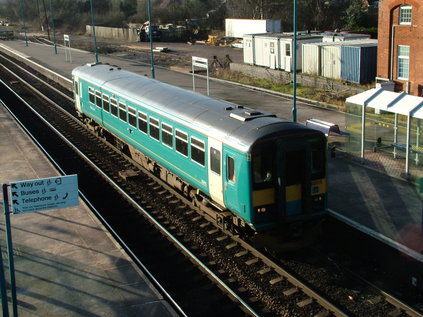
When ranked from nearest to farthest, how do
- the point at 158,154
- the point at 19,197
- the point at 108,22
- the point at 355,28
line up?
the point at 19,197 < the point at 158,154 < the point at 355,28 < the point at 108,22

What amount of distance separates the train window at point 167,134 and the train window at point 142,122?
54.9 inches

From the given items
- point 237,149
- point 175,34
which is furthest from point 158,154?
point 175,34

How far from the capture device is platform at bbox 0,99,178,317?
378 inches

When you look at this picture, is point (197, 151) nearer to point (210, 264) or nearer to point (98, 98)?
point (210, 264)

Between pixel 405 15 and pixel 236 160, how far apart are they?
18437mm

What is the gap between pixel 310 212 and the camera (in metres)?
11.4

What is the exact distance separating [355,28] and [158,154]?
39.0 metres

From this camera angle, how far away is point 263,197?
35.9ft

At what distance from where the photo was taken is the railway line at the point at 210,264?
9.91m

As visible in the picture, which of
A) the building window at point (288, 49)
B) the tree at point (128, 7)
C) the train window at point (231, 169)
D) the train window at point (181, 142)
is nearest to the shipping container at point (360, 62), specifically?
the building window at point (288, 49)

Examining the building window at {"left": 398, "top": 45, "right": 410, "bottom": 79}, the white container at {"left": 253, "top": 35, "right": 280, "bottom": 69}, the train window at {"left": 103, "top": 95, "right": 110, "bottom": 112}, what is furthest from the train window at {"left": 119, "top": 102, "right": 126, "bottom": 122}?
the white container at {"left": 253, "top": 35, "right": 280, "bottom": 69}

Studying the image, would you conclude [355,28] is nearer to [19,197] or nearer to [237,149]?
[237,149]

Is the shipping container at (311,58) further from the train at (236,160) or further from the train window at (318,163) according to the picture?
the train window at (318,163)

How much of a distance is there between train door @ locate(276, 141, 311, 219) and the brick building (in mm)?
14977
